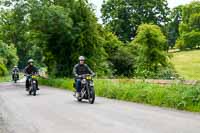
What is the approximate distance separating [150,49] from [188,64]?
3380cm

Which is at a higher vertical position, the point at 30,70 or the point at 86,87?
the point at 30,70

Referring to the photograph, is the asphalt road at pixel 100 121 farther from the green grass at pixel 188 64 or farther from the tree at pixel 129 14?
the tree at pixel 129 14

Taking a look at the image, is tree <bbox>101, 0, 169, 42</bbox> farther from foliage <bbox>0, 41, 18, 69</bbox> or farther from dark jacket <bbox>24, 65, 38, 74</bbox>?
dark jacket <bbox>24, 65, 38, 74</bbox>

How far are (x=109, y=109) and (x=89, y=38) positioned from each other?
23979 mm

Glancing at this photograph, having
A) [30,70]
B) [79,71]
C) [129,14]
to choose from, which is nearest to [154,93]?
[79,71]

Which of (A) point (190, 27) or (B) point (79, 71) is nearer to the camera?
(B) point (79, 71)

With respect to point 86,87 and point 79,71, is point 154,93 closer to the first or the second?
point 86,87

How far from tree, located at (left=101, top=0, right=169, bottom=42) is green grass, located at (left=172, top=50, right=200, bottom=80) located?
854 cm

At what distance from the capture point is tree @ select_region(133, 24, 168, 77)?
4141 cm

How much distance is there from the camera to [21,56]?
375 feet

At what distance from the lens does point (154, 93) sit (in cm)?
1814

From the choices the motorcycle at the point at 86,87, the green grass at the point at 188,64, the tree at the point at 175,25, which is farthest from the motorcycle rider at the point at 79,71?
the tree at the point at 175,25

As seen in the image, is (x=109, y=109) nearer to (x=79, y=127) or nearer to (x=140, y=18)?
(x=79, y=127)

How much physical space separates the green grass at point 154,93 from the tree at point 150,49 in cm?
1698
